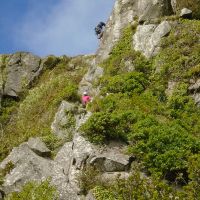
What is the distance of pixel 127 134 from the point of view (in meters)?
25.8

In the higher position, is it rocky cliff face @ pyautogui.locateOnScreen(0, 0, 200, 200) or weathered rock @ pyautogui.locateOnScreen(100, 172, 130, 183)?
rocky cliff face @ pyautogui.locateOnScreen(0, 0, 200, 200)

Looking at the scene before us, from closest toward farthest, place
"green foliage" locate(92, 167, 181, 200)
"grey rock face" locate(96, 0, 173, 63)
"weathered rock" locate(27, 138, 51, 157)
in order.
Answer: "green foliage" locate(92, 167, 181, 200)
"weathered rock" locate(27, 138, 51, 157)
"grey rock face" locate(96, 0, 173, 63)

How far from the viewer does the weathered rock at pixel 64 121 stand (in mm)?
31041

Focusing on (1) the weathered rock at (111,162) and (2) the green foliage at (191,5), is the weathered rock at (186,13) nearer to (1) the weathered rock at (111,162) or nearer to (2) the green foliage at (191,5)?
(2) the green foliage at (191,5)

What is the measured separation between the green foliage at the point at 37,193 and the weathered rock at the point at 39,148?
16.7 ft

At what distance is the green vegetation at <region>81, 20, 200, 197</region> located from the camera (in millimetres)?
23139

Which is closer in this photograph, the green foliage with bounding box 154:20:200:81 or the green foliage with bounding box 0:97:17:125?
the green foliage with bounding box 154:20:200:81

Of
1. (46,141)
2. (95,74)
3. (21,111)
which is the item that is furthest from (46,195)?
(21,111)

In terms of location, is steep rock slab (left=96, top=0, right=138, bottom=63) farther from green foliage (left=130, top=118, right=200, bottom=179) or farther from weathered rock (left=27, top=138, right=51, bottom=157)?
green foliage (left=130, top=118, right=200, bottom=179)

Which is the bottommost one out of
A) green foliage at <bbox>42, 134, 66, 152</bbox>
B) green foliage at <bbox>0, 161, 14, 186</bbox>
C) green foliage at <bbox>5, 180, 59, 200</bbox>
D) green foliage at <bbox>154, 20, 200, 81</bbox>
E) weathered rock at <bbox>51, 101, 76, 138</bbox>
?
green foliage at <bbox>5, 180, 59, 200</bbox>

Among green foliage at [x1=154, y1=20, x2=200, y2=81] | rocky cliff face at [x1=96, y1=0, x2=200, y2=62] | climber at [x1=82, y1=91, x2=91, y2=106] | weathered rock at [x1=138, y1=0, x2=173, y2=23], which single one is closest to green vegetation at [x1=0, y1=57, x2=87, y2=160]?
climber at [x1=82, y1=91, x2=91, y2=106]

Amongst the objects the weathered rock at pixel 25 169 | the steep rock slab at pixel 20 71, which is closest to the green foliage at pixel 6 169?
the weathered rock at pixel 25 169

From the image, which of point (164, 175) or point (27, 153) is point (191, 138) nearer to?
point (164, 175)

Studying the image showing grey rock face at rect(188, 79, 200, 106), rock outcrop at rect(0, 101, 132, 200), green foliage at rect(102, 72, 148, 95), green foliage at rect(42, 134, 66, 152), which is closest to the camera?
rock outcrop at rect(0, 101, 132, 200)
